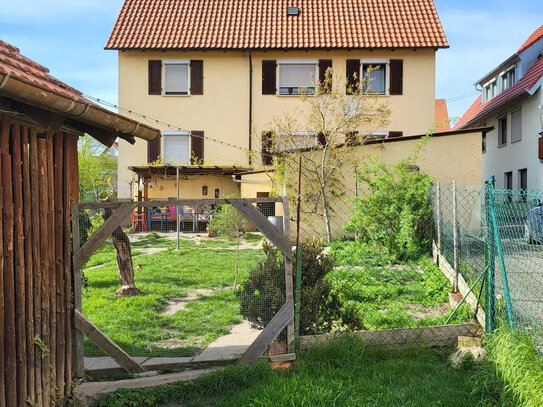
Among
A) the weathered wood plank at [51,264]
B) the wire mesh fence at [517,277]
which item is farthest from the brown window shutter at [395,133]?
the weathered wood plank at [51,264]

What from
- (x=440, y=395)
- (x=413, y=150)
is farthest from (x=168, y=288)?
(x=413, y=150)

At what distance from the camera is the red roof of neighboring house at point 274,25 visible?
79.5 ft

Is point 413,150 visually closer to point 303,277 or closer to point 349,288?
point 349,288

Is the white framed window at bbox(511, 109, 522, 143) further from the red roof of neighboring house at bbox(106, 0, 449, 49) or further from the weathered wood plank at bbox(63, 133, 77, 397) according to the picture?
the weathered wood plank at bbox(63, 133, 77, 397)

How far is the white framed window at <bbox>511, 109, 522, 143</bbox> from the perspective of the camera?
80.5 ft

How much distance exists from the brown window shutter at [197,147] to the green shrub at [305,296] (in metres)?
18.6

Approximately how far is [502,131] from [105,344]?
82.3ft

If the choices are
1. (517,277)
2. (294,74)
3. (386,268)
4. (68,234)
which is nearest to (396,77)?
(294,74)

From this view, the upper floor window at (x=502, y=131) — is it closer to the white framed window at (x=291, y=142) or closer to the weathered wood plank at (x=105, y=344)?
the white framed window at (x=291, y=142)

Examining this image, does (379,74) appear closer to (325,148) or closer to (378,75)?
(378,75)

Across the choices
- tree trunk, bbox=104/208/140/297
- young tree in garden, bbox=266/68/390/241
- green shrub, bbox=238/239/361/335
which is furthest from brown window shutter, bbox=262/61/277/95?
green shrub, bbox=238/239/361/335

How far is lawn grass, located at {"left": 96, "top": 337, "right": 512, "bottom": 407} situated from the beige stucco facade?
61.9ft

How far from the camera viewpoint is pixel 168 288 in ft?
35.8

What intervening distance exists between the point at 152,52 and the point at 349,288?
60.9ft
